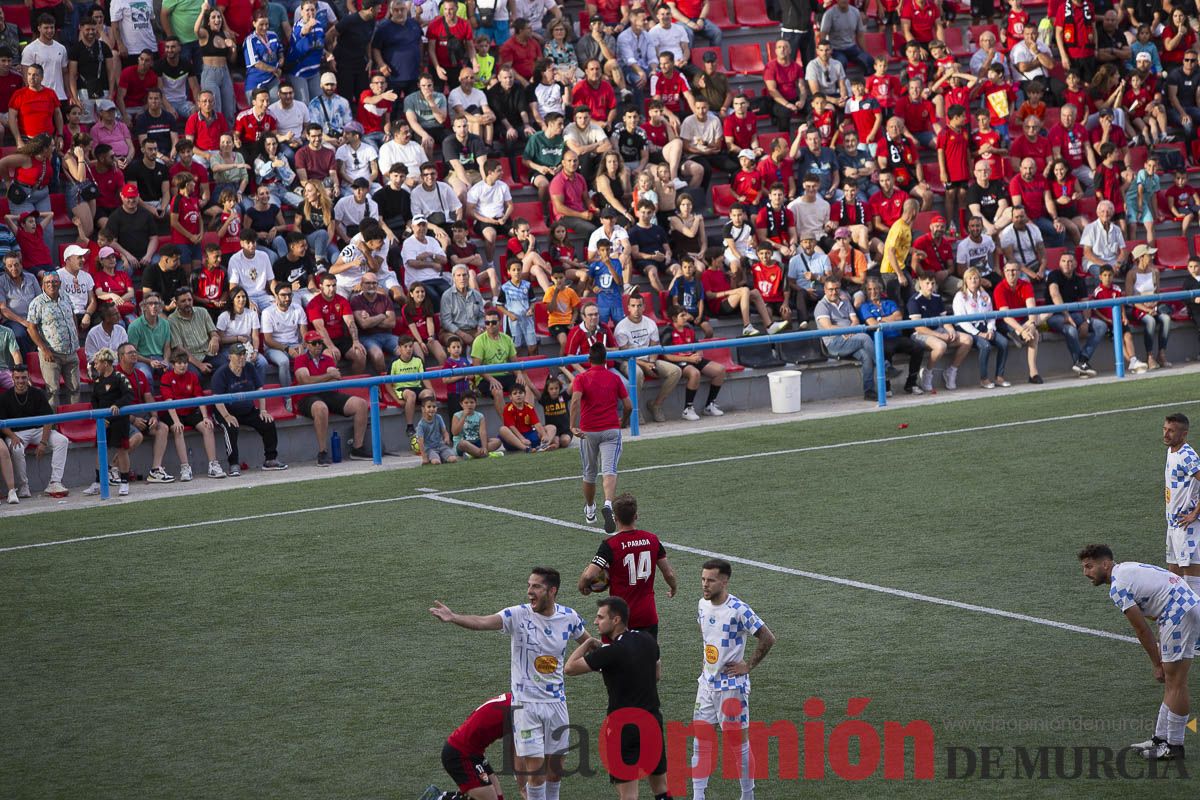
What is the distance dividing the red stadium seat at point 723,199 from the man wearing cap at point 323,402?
24.6 ft

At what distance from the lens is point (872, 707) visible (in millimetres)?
10078

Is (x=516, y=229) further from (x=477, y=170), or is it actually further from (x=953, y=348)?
(x=953, y=348)

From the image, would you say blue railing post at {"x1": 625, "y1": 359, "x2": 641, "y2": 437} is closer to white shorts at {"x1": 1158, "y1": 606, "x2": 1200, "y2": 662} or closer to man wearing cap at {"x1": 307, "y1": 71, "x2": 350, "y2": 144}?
man wearing cap at {"x1": 307, "y1": 71, "x2": 350, "y2": 144}

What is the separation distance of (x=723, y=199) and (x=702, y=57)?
3.04m

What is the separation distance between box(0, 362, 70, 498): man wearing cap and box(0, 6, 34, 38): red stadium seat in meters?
7.12

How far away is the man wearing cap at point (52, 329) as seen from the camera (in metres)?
19.0

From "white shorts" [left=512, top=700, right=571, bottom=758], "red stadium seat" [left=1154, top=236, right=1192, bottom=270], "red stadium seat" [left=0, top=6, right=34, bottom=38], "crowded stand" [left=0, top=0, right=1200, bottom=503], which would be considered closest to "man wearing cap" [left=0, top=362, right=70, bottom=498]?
"crowded stand" [left=0, top=0, right=1200, bottom=503]

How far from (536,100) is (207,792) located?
674 inches

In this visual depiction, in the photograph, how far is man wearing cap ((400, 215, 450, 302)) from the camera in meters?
21.7

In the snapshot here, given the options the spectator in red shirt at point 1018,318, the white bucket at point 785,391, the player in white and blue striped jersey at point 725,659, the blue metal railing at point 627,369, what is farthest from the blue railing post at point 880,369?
the player in white and blue striped jersey at point 725,659

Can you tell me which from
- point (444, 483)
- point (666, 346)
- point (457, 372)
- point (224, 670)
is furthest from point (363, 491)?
point (224, 670)

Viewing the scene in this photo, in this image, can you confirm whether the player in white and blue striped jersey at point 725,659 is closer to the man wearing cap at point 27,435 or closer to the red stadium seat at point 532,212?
the man wearing cap at point 27,435

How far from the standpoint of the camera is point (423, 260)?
71.3 feet

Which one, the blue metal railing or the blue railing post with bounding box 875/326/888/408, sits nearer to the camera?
the blue metal railing
